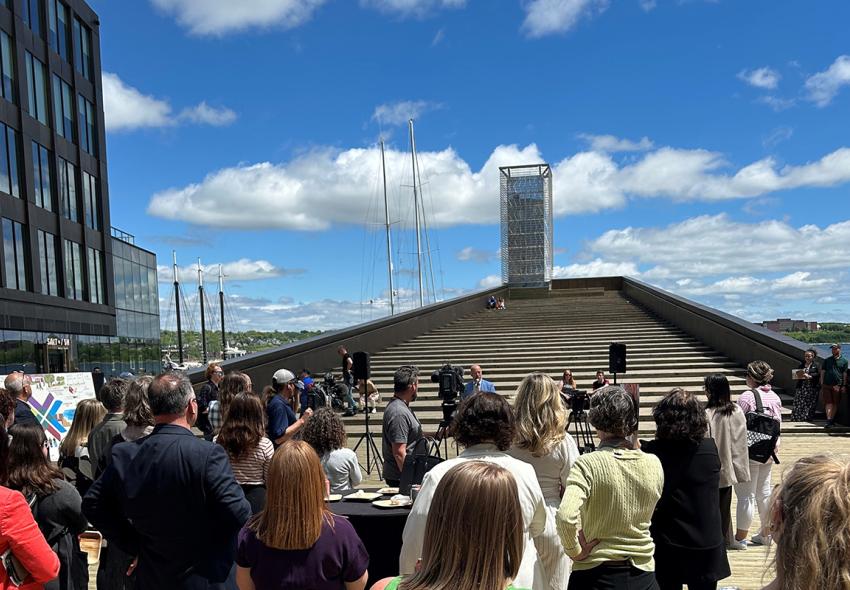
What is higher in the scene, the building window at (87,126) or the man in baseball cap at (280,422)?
the building window at (87,126)

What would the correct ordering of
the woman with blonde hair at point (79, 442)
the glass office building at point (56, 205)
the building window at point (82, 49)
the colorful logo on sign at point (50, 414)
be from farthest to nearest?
the building window at point (82, 49) → the glass office building at point (56, 205) → the colorful logo on sign at point (50, 414) → the woman with blonde hair at point (79, 442)

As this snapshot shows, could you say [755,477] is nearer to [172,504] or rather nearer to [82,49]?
[172,504]

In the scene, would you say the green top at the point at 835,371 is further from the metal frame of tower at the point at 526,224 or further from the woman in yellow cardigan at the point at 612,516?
the metal frame of tower at the point at 526,224

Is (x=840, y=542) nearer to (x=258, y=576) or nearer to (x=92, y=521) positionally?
(x=258, y=576)

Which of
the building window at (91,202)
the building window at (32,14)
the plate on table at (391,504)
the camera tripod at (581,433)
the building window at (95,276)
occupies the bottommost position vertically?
the camera tripod at (581,433)

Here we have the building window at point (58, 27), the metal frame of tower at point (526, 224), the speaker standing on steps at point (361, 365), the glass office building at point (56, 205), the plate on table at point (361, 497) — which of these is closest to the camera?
the plate on table at point (361, 497)

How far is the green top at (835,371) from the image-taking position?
37.3 ft

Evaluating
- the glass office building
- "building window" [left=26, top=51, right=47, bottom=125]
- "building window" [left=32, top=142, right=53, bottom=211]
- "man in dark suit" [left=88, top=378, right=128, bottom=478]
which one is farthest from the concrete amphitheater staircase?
"building window" [left=26, top=51, right=47, bottom=125]

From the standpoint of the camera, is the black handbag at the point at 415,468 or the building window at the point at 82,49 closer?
the black handbag at the point at 415,468

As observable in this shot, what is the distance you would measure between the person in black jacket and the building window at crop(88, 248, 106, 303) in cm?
3360

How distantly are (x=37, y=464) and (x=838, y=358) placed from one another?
1190 cm

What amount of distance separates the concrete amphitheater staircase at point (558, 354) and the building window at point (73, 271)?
17.3 meters

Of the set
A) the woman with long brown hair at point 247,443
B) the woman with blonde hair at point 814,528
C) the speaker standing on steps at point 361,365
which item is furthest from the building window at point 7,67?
the woman with blonde hair at point 814,528

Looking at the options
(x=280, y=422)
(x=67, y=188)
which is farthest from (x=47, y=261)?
(x=280, y=422)
